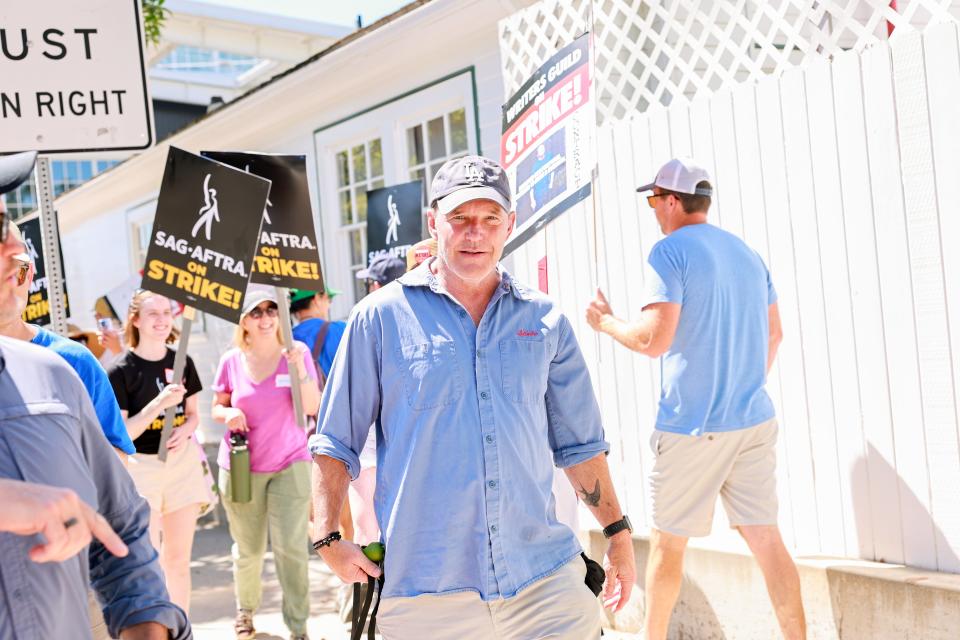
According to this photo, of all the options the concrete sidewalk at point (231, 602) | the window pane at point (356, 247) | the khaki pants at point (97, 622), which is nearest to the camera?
the khaki pants at point (97, 622)

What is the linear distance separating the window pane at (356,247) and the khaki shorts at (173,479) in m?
4.79

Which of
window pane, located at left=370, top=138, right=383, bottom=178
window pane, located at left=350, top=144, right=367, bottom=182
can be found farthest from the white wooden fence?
window pane, located at left=350, top=144, right=367, bottom=182

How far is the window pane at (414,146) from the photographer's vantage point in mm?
9422

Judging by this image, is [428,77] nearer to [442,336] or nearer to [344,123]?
[344,123]

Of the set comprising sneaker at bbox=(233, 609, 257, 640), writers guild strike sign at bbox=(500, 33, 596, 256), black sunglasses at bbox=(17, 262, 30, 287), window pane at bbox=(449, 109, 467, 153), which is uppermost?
window pane at bbox=(449, 109, 467, 153)

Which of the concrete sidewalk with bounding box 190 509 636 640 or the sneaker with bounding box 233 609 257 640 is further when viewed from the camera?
the concrete sidewalk with bounding box 190 509 636 640

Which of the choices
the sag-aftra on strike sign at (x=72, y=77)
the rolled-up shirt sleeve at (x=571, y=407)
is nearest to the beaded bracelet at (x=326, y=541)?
the rolled-up shirt sleeve at (x=571, y=407)

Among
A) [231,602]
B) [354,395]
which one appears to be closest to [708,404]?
[354,395]

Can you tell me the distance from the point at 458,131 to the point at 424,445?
6.33 metres

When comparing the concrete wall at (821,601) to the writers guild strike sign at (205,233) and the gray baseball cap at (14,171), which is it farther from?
the gray baseball cap at (14,171)

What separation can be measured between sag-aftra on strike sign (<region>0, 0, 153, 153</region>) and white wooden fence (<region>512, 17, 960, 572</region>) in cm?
192

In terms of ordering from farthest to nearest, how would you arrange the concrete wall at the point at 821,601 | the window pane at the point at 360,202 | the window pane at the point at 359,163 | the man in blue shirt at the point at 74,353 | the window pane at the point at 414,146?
1. the window pane at the point at 360,202
2. the window pane at the point at 359,163
3. the window pane at the point at 414,146
4. the concrete wall at the point at 821,601
5. the man in blue shirt at the point at 74,353

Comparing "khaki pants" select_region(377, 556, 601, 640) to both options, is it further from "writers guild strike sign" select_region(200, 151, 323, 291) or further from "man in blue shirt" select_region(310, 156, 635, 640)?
"writers guild strike sign" select_region(200, 151, 323, 291)

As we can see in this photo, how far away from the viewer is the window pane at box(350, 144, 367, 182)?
400 inches
